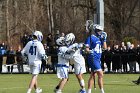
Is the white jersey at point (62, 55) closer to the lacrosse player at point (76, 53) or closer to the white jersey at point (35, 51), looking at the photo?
the lacrosse player at point (76, 53)

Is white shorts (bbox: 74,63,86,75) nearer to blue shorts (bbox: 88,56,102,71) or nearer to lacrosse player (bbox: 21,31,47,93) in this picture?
blue shorts (bbox: 88,56,102,71)

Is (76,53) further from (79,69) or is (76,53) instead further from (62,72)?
(62,72)

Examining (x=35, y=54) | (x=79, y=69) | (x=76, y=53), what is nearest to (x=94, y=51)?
(x=76, y=53)

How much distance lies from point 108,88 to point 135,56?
11.7 meters

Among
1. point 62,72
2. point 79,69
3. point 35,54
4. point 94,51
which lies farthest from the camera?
point 79,69

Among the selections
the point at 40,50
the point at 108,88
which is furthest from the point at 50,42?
the point at 40,50

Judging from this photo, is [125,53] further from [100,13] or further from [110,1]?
[110,1]

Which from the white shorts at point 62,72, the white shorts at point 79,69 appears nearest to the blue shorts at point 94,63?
the white shorts at point 79,69

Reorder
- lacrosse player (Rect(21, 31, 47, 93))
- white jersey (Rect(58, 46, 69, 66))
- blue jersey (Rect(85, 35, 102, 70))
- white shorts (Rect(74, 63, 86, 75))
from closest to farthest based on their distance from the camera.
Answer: blue jersey (Rect(85, 35, 102, 70))
white jersey (Rect(58, 46, 69, 66))
lacrosse player (Rect(21, 31, 47, 93))
white shorts (Rect(74, 63, 86, 75))

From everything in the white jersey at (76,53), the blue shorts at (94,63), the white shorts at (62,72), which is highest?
the white jersey at (76,53)

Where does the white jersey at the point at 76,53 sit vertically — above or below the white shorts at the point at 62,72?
above

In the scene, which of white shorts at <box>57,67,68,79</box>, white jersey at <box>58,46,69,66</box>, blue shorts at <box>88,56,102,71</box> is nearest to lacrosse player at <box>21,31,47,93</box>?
white jersey at <box>58,46,69,66</box>

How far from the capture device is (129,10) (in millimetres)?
64312

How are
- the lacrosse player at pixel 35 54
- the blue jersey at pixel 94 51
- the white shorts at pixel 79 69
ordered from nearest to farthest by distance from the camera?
the blue jersey at pixel 94 51, the lacrosse player at pixel 35 54, the white shorts at pixel 79 69
